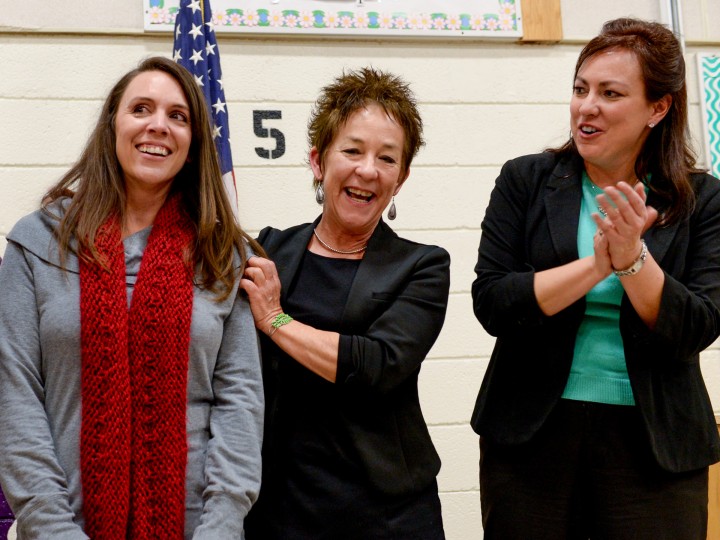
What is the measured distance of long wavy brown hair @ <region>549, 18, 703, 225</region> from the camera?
166cm

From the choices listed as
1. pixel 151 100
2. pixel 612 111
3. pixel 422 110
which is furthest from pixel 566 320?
pixel 422 110

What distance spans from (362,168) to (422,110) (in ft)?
5.61

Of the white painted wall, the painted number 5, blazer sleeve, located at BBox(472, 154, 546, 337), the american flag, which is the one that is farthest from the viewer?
the painted number 5

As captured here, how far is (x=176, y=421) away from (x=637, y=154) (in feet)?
3.71

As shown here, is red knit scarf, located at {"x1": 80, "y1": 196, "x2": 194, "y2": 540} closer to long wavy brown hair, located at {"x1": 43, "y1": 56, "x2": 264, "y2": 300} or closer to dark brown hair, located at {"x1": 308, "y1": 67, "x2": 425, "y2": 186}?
long wavy brown hair, located at {"x1": 43, "y1": 56, "x2": 264, "y2": 300}

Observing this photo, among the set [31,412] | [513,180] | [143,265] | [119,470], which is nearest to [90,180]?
[143,265]

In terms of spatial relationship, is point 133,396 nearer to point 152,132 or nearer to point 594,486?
point 152,132

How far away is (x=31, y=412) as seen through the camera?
1383 millimetres

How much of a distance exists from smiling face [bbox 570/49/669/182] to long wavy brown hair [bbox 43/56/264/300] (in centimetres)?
75

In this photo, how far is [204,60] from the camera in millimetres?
2707

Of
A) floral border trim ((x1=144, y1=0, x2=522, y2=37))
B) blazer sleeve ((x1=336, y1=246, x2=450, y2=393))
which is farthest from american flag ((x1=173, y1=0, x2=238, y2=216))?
blazer sleeve ((x1=336, y1=246, x2=450, y2=393))

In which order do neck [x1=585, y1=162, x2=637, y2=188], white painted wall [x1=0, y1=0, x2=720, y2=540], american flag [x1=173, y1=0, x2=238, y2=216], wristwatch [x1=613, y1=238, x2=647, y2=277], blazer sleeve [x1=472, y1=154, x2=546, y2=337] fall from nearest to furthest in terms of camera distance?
1. wristwatch [x1=613, y1=238, x2=647, y2=277]
2. blazer sleeve [x1=472, y1=154, x2=546, y2=337]
3. neck [x1=585, y1=162, x2=637, y2=188]
4. american flag [x1=173, y1=0, x2=238, y2=216]
5. white painted wall [x1=0, y1=0, x2=720, y2=540]

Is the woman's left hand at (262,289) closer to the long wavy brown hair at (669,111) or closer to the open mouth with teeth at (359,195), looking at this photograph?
the open mouth with teeth at (359,195)

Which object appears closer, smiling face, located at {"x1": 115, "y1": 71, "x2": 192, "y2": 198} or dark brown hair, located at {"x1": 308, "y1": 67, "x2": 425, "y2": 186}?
smiling face, located at {"x1": 115, "y1": 71, "x2": 192, "y2": 198}
